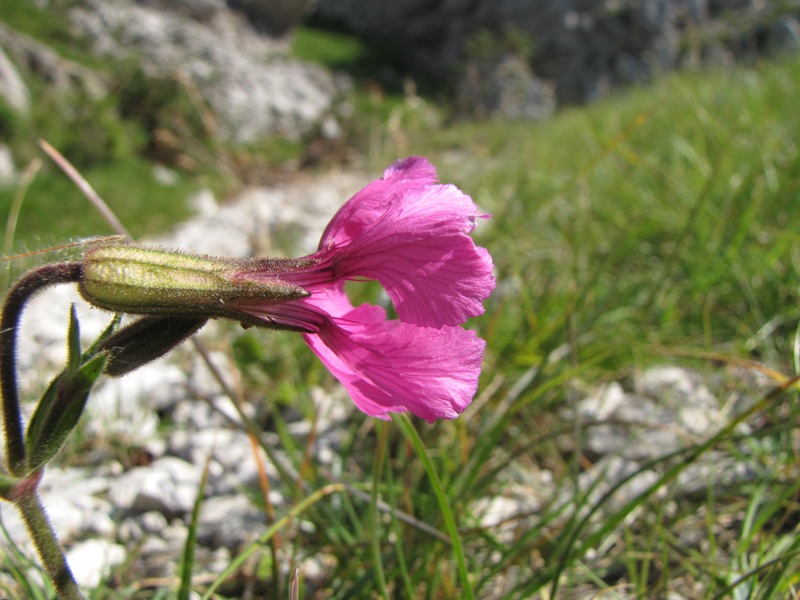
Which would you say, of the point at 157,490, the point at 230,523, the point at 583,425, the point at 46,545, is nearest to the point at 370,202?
the point at 46,545

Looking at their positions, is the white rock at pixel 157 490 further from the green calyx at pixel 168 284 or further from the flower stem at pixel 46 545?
the green calyx at pixel 168 284

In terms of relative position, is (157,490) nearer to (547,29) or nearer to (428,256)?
(428,256)

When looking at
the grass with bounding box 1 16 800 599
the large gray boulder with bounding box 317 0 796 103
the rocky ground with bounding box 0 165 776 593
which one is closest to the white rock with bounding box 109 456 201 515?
the rocky ground with bounding box 0 165 776 593

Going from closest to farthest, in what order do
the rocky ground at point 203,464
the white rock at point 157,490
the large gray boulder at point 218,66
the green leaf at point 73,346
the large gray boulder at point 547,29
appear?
the green leaf at point 73,346
the rocky ground at point 203,464
the white rock at point 157,490
the large gray boulder at point 218,66
the large gray boulder at point 547,29

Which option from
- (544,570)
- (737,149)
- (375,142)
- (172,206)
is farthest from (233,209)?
(544,570)

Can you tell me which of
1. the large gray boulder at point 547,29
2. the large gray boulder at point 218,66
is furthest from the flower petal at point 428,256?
the large gray boulder at point 547,29

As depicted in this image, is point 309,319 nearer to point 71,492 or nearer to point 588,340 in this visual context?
point 71,492
